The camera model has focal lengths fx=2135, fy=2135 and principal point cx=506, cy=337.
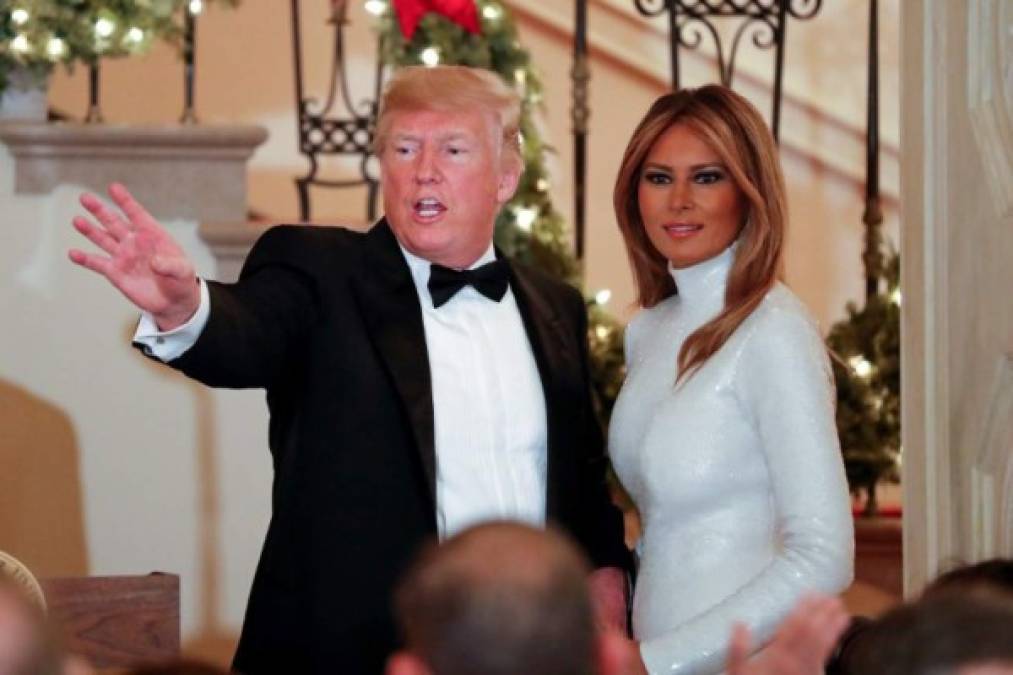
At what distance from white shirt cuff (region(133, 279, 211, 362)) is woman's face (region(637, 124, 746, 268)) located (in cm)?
68

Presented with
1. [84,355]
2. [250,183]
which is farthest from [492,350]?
[250,183]

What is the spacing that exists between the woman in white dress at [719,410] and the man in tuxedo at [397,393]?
14cm

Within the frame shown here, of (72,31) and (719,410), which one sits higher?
(72,31)

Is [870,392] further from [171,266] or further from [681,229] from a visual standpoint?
[171,266]

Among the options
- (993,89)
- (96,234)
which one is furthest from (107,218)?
(993,89)

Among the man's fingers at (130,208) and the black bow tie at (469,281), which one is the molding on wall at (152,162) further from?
the man's fingers at (130,208)

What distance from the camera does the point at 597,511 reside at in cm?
318

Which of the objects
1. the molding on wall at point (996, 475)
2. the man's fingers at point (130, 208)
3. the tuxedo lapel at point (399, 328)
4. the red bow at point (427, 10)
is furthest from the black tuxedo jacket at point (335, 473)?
the red bow at point (427, 10)

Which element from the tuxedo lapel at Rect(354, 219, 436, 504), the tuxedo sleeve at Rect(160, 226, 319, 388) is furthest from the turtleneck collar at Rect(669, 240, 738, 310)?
the tuxedo sleeve at Rect(160, 226, 319, 388)

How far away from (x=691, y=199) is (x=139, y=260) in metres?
0.79

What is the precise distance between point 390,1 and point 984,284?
7.66 feet

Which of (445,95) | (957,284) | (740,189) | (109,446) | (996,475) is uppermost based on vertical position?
(445,95)

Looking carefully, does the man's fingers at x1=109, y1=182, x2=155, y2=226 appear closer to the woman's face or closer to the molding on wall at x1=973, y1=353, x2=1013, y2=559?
the woman's face

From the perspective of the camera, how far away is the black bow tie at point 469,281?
10.2 feet
